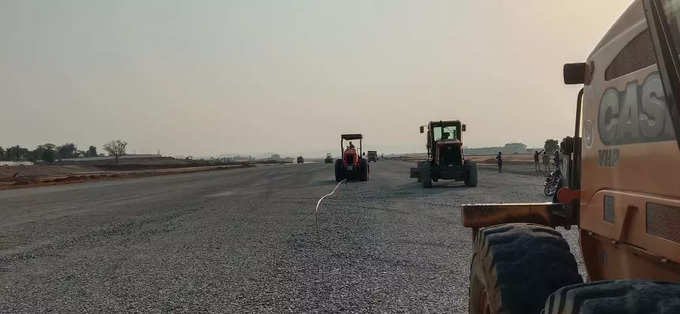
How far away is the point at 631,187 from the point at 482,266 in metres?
1.01

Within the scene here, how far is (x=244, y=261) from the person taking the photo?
9.05m

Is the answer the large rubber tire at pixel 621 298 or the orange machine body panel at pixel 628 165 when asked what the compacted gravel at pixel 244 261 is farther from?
the large rubber tire at pixel 621 298

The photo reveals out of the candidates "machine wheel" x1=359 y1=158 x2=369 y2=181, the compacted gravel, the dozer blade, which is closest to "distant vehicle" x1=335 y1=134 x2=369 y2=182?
"machine wheel" x1=359 y1=158 x2=369 y2=181

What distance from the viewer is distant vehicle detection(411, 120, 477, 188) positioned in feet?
81.7

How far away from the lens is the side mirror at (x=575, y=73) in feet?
10.5

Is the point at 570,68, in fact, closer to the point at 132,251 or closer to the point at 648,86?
the point at 648,86

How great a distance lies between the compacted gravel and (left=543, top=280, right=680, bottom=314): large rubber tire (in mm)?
4085

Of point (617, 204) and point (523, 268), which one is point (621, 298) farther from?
point (523, 268)

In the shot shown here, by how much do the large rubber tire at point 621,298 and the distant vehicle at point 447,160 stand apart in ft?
75.7

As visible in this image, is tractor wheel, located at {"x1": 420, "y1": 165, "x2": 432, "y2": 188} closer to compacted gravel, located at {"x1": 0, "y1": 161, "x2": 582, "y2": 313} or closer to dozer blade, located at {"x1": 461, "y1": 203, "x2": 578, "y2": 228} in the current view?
compacted gravel, located at {"x1": 0, "y1": 161, "x2": 582, "y2": 313}

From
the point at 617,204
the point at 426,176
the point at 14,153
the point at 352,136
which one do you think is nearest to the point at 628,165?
the point at 617,204

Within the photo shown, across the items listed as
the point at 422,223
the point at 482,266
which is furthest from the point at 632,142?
the point at 422,223

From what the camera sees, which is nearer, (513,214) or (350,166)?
(513,214)

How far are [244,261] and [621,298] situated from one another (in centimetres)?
774
